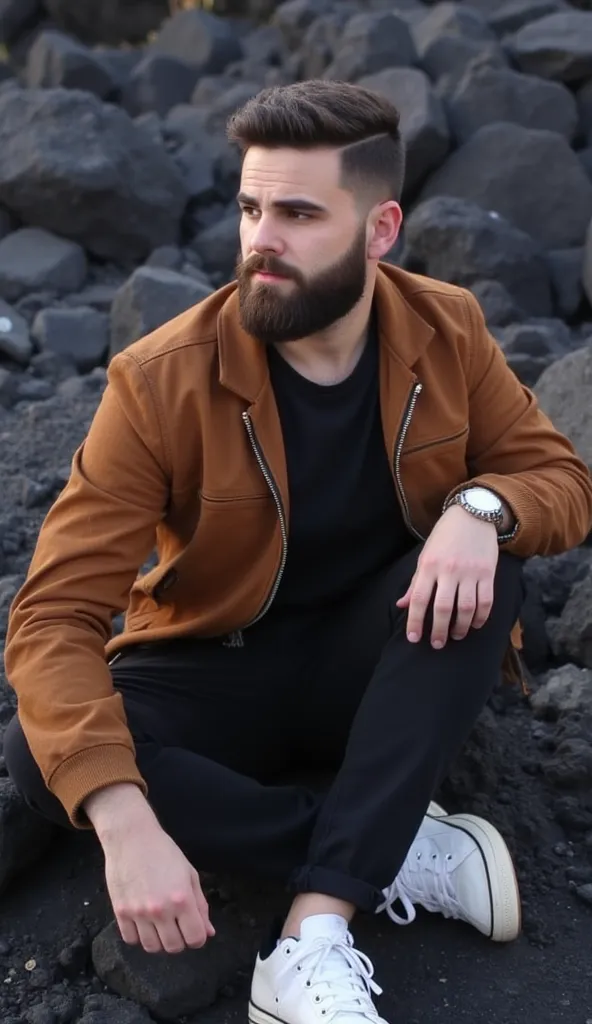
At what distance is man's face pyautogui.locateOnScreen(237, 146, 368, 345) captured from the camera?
287 cm

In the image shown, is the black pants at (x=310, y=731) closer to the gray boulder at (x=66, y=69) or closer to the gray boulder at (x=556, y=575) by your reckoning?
the gray boulder at (x=556, y=575)

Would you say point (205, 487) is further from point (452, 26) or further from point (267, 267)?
point (452, 26)

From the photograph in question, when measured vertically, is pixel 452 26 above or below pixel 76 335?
above

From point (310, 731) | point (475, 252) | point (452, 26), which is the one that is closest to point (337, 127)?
point (310, 731)

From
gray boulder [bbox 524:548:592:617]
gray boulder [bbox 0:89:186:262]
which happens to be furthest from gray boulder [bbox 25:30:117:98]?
gray boulder [bbox 524:548:592:617]

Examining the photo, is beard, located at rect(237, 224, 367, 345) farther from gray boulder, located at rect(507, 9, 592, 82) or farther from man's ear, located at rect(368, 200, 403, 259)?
gray boulder, located at rect(507, 9, 592, 82)

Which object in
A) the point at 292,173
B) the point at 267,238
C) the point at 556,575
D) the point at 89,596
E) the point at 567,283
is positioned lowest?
the point at 567,283

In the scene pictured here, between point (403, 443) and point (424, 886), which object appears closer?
point (424, 886)

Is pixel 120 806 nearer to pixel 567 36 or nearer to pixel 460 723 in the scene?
pixel 460 723

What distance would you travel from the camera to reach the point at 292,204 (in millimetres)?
2875

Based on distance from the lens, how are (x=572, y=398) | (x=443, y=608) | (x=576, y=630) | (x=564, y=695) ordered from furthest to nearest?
(x=572, y=398) < (x=576, y=630) < (x=564, y=695) < (x=443, y=608)

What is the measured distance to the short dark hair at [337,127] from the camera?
9.38ft

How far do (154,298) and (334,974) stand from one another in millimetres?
4257

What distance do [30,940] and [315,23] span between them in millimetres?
8400
